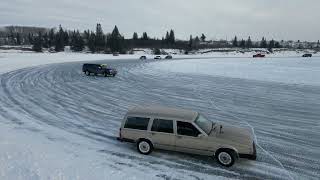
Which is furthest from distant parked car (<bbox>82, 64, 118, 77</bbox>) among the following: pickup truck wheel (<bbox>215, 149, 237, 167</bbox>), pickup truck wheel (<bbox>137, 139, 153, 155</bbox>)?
pickup truck wheel (<bbox>215, 149, 237, 167</bbox>)

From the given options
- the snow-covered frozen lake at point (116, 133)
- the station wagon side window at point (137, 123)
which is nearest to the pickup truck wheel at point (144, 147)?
the snow-covered frozen lake at point (116, 133)

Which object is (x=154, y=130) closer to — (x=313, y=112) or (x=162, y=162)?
(x=162, y=162)

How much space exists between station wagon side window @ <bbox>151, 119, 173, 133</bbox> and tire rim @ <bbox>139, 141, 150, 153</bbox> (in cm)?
61

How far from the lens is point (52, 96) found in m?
23.8

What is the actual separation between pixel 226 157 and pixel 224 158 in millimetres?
85

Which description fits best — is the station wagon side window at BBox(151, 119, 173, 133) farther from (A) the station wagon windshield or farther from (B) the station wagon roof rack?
(A) the station wagon windshield

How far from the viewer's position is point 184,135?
1134 cm

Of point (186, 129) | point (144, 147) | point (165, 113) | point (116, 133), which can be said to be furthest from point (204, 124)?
point (116, 133)

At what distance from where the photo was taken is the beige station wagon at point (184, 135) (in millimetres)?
10852

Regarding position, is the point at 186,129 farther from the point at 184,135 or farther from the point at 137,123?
the point at 137,123

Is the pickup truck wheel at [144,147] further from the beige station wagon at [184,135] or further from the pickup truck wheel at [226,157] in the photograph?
the pickup truck wheel at [226,157]

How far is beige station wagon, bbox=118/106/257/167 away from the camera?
1085cm

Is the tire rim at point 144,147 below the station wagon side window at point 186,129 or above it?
below

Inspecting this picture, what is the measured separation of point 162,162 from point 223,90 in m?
18.9
